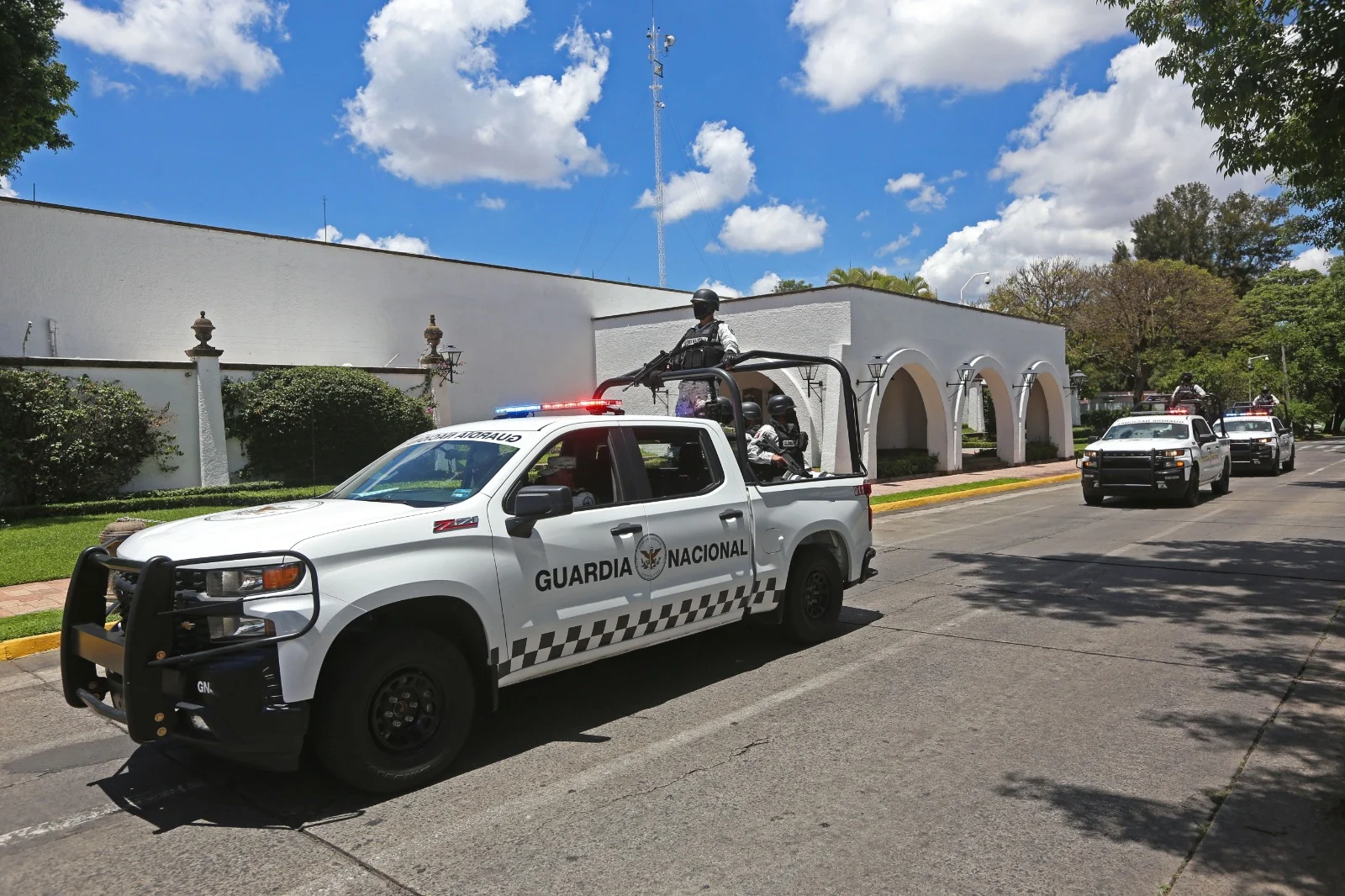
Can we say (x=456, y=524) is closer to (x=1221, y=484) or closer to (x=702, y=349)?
(x=702, y=349)

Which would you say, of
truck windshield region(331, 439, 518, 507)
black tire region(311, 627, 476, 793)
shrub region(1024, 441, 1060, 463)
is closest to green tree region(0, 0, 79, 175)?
truck windshield region(331, 439, 518, 507)

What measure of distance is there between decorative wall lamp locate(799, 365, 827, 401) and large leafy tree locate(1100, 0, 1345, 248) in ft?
41.4

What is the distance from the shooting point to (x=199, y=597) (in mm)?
3912

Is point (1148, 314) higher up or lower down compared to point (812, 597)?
higher up

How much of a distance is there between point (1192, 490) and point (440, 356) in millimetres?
17220

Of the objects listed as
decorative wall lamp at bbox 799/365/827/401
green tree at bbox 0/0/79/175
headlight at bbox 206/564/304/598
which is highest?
green tree at bbox 0/0/79/175

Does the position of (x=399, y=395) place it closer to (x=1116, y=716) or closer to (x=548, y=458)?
(x=548, y=458)

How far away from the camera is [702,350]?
305 inches

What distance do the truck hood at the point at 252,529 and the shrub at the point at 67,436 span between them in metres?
13.8

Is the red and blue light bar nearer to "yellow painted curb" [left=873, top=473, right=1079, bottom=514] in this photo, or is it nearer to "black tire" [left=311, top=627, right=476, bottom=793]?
"black tire" [left=311, top=627, right=476, bottom=793]

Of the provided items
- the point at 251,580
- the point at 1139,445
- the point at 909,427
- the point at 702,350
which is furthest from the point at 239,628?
the point at 909,427

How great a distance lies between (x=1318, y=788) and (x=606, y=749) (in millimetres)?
3381

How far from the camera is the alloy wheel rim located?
13.6 ft

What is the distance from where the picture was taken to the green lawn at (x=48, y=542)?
10109 mm
